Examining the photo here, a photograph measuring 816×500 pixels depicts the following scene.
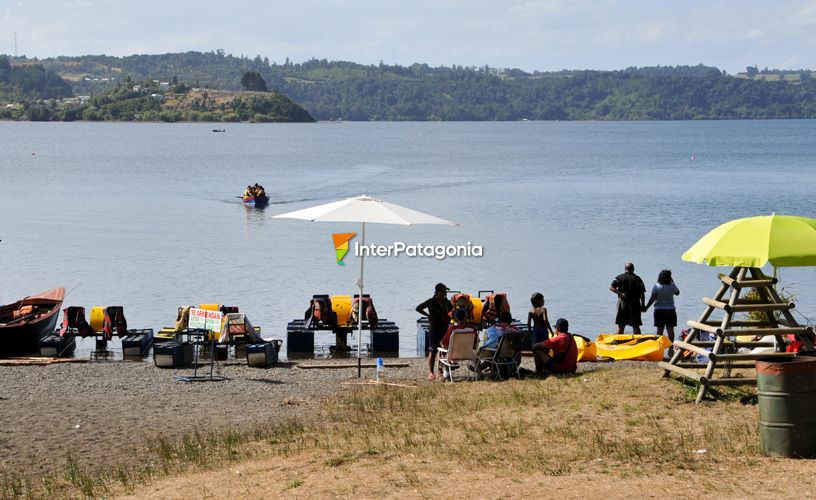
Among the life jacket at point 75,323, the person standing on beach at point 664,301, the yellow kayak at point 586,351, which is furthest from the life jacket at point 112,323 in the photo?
the person standing on beach at point 664,301

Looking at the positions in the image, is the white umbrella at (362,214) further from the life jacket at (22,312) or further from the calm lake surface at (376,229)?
the life jacket at (22,312)

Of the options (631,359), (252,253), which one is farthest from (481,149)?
(631,359)

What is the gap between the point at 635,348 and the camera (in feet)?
61.6

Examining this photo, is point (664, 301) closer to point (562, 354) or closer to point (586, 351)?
point (586, 351)

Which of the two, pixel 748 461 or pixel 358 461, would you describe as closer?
pixel 748 461

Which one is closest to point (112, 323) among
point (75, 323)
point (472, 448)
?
point (75, 323)

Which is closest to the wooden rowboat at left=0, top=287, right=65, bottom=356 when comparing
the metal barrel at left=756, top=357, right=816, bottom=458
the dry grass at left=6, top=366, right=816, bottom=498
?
the dry grass at left=6, top=366, right=816, bottom=498

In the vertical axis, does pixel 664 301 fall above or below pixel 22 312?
above

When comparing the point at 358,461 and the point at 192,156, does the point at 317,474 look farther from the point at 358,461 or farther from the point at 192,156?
the point at 192,156

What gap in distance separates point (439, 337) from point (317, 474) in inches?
272

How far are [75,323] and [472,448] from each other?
1231cm

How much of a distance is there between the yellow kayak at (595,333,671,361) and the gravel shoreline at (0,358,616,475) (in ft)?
2.86

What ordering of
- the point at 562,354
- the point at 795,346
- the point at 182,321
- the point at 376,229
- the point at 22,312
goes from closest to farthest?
the point at 795,346 → the point at 562,354 → the point at 182,321 → the point at 22,312 → the point at 376,229

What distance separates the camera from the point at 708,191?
77.1 metres
